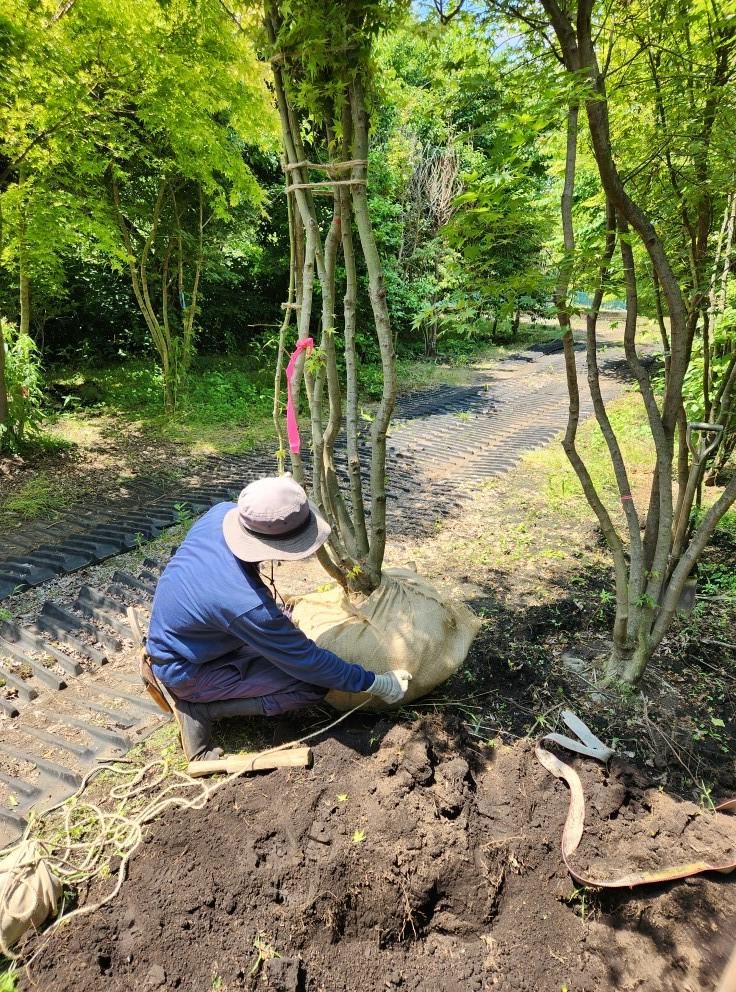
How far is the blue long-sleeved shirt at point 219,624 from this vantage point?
6.68 feet

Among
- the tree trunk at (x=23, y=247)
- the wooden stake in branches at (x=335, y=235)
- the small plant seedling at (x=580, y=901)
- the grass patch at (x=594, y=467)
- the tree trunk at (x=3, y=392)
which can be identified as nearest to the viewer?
the small plant seedling at (x=580, y=901)

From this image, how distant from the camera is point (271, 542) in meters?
2.07

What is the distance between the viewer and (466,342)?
1688 centimetres

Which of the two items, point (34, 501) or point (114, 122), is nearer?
point (34, 501)

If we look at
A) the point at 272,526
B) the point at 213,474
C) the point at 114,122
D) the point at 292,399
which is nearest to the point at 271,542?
the point at 272,526

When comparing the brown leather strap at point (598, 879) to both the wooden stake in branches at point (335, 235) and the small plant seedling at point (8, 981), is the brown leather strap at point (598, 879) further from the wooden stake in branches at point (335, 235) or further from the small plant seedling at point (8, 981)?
the small plant seedling at point (8, 981)

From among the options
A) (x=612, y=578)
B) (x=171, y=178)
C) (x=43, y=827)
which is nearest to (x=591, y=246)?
(x=612, y=578)

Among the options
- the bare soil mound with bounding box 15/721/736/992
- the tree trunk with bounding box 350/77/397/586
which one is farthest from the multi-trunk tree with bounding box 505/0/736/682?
the bare soil mound with bounding box 15/721/736/992

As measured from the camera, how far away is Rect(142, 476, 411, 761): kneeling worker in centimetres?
204

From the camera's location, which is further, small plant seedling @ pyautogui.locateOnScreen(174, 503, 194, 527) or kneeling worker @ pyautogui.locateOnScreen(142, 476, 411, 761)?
small plant seedling @ pyautogui.locateOnScreen(174, 503, 194, 527)

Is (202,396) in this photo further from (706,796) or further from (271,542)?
(706,796)

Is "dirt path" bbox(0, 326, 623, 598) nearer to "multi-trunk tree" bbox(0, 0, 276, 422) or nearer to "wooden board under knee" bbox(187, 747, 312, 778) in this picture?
"multi-trunk tree" bbox(0, 0, 276, 422)

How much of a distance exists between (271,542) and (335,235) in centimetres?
147

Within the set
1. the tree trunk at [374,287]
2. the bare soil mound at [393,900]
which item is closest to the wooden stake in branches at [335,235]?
the tree trunk at [374,287]
